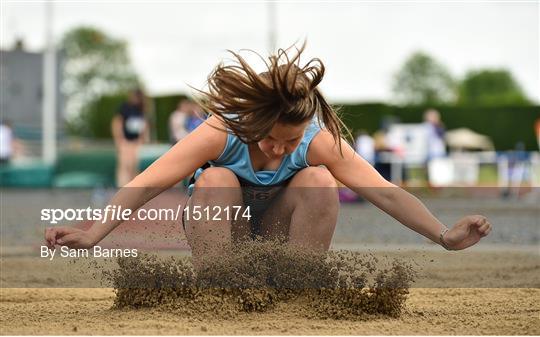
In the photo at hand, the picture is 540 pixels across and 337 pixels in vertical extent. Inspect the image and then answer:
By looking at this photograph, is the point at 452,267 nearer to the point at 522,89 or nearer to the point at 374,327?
the point at 374,327

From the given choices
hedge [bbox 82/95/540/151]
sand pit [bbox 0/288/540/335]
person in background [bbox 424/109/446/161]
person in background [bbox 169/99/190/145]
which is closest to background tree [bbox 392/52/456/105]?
hedge [bbox 82/95/540/151]

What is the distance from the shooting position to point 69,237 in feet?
14.4

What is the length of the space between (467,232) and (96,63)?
84.7m

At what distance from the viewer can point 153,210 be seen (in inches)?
198

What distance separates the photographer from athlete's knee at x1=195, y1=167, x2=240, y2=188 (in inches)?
185

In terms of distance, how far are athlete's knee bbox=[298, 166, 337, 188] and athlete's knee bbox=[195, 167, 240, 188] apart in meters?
0.35

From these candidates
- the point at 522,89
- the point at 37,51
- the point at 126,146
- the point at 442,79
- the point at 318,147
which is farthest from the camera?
the point at 522,89

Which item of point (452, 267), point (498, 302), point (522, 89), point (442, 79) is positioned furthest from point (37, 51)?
point (522, 89)

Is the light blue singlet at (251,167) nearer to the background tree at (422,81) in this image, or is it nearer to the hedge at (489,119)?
the hedge at (489,119)

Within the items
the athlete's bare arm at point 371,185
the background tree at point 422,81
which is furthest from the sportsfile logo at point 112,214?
the background tree at point 422,81

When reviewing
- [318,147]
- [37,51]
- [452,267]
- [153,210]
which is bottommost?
[452,267]

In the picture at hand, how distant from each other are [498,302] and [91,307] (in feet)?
7.61

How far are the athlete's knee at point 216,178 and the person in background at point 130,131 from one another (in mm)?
12947

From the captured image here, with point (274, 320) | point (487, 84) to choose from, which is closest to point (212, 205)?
point (274, 320)
